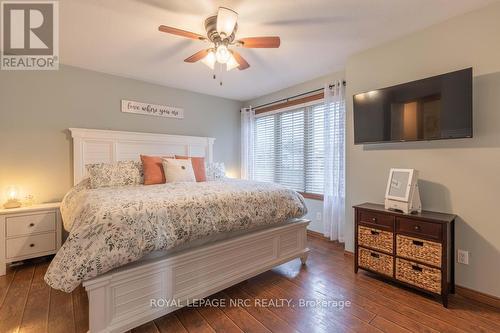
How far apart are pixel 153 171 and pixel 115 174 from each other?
41cm

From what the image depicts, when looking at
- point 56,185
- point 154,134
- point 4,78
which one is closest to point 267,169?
point 154,134

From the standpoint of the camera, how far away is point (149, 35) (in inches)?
92.3

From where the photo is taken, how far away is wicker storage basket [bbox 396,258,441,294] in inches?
75.9

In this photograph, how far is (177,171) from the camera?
2.95 m

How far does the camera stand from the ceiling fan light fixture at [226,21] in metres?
1.76

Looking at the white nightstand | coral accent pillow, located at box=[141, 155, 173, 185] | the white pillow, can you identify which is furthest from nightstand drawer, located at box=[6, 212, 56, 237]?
the white pillow

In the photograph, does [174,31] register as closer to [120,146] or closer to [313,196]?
[120,146]

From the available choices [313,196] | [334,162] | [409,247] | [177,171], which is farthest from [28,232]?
[409,247]

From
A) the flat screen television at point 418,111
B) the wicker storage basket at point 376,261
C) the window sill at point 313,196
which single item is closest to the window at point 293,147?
the window sill at point 313,196

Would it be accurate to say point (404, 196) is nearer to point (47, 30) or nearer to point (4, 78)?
point (47, 30)

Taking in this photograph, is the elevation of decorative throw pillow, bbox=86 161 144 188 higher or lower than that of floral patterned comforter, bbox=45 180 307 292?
higher

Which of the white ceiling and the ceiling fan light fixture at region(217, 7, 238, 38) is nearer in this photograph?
the ceiling fan light fixture at region(217, 7, 238, 38)

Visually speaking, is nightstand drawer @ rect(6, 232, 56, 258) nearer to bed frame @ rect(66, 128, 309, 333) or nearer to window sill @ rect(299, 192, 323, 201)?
bed frame @ rect(66, 128, 309, 333)

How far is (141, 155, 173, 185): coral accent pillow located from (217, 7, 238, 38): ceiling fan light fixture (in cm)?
176
